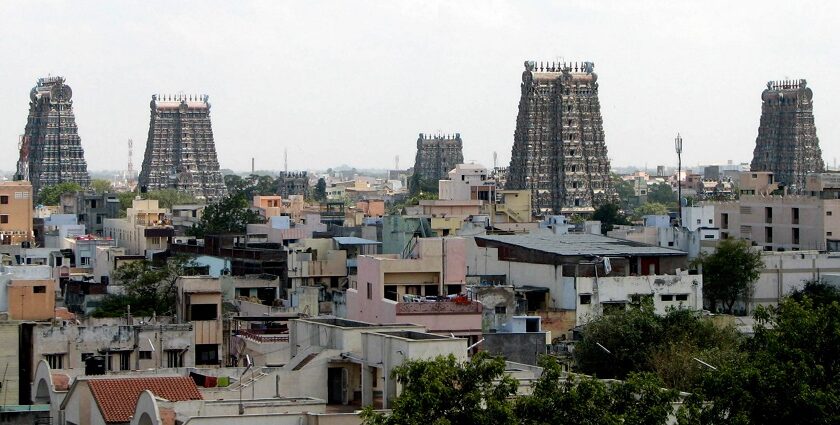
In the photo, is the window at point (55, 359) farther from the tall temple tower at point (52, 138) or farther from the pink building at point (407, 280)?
the tall temple tower at point (52, 138)

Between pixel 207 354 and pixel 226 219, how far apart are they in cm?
5657

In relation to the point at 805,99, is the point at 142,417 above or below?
below

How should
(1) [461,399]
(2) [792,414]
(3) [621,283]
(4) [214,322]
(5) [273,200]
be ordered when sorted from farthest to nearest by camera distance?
(5) [273,200] < (3) [621,283] < (4) [214,322] < (2) [792,414] < (1) [461,399]

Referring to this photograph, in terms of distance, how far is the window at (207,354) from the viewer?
37.5 meters

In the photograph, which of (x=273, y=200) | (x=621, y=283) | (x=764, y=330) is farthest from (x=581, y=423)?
(x=273, y=200)

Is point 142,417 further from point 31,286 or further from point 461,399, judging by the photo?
point 31,286

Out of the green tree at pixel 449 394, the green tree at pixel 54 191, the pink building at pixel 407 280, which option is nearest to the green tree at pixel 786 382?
the green tree at pixel 449 394

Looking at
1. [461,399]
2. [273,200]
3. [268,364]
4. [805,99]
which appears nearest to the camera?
[461,399]

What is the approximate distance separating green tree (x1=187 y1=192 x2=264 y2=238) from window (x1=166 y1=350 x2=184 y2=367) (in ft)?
167

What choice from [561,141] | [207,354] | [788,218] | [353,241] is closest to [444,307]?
[207,354]

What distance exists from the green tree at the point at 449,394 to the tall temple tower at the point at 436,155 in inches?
6502

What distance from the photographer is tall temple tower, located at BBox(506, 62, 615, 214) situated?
5295 inches

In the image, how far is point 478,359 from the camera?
2488 centimetres

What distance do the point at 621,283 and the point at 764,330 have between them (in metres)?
16.4
